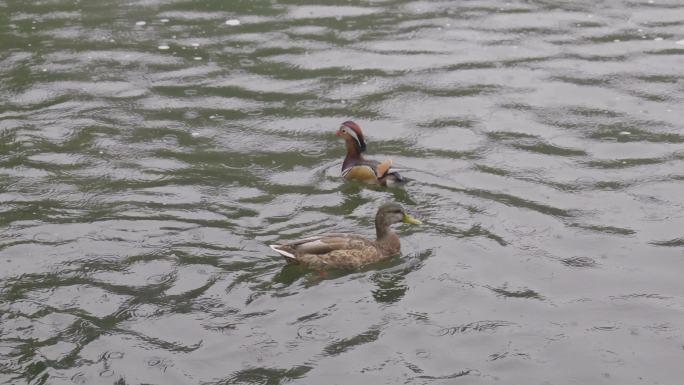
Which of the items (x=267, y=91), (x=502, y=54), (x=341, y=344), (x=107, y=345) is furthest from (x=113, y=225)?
(x=502, y=54)

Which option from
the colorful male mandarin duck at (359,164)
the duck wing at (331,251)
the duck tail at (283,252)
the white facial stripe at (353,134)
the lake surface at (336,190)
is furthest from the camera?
the white facial stripe at (353,134)

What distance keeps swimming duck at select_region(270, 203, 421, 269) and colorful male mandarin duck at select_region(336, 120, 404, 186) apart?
159 cm

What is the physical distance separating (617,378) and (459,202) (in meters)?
Answer: 3.89

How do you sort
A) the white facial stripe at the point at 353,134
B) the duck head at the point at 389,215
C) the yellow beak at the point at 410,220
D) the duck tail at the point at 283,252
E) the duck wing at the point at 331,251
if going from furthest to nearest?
the white facial stripe at the point at 353,134 < the yellow beak at the point at 410,220 < the duck head at the point at 389,215 < the duck wing at the point at 331,251 < the duck tail at the point at 283,252

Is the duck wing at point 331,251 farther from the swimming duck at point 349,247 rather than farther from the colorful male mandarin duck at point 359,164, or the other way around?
the colorful male mandarin duck at point 359,164

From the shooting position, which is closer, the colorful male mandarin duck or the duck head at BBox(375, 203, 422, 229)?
the duck head at BBox(375, 203, 422, 229)

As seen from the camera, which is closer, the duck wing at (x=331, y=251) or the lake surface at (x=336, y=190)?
the lake surface at (x=336, y=190)

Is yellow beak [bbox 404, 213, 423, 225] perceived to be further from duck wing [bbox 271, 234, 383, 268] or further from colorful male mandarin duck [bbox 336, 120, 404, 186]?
colorful male mandarin duck [bbox 336, 120, 404, 186]

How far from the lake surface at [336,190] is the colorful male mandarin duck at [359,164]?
22 cm

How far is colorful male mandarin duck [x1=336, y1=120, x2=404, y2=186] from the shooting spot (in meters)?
13.3

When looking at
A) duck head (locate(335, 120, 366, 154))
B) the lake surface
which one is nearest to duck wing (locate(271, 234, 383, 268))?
the lake surface

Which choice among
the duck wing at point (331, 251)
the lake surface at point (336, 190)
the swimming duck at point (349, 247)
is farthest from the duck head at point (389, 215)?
the lake surface at point (336, 190)

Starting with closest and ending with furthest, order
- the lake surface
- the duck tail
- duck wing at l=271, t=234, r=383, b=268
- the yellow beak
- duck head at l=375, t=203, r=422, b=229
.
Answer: the lake surface, the duck tail, duck wing at l=271, t=234, r=383, b=268, duck head at l=375, t=203, r=422, b=229, the yellow beak

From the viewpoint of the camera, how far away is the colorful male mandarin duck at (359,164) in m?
13.3
